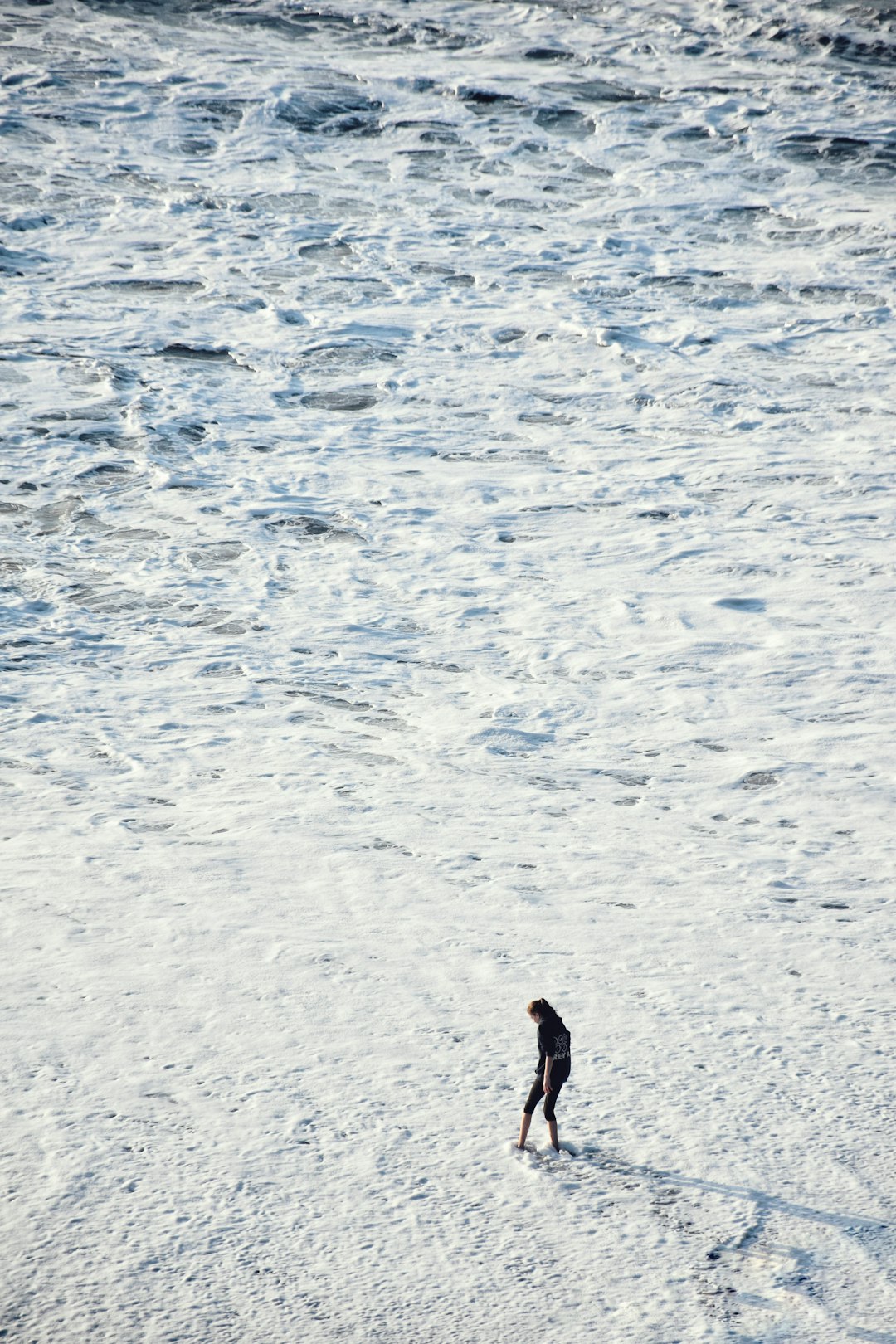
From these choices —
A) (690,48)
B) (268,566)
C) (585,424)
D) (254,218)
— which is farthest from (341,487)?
(690,48)

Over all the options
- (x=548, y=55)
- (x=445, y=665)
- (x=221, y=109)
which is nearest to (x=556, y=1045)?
(x=445, y=665)

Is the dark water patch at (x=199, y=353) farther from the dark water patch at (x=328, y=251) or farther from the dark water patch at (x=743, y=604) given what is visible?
the dark water patch at (x=743, y=604)

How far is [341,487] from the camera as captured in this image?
12305 mm

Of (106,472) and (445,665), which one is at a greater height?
(106,472)

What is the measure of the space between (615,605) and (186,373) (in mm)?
6281

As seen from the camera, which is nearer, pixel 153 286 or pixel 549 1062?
pixel 549 1062

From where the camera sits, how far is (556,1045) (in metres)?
4.79

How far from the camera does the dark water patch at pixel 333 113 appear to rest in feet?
58.5

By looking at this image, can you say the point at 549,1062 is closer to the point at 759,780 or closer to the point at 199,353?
the point at 759,780

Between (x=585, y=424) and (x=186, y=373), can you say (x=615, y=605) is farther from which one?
(x=186, y=373)

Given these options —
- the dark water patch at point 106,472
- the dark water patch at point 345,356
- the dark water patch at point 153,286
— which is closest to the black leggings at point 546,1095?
the dark water patch at point 106,472

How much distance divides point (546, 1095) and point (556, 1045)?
213 mm

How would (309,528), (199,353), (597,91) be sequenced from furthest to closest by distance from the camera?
(597,91) → (199,353) → (309,528)

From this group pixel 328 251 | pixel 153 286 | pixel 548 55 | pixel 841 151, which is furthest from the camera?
pixel 548 55
